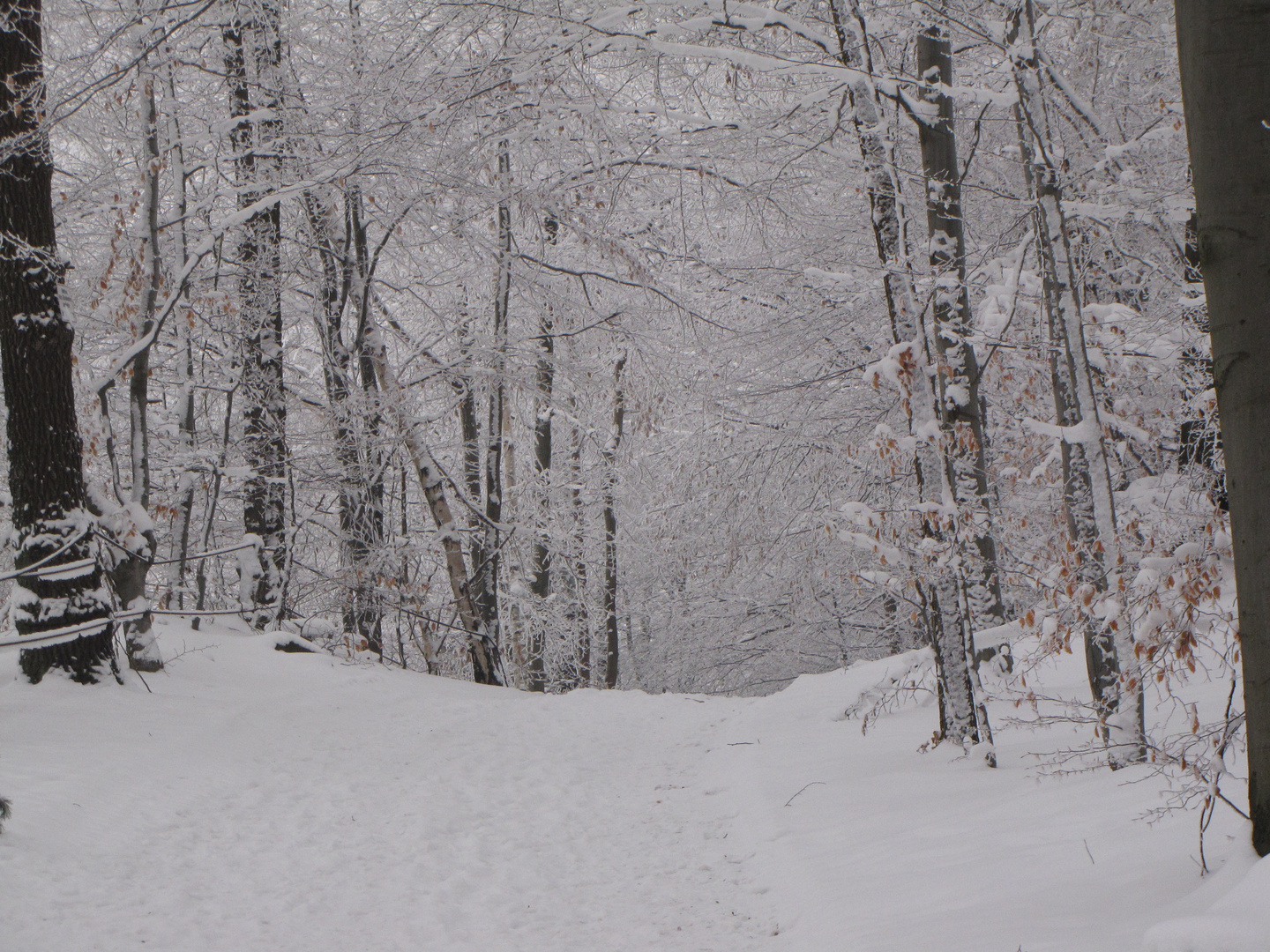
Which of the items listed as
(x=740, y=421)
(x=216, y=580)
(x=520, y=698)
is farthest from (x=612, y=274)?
(x=216, y=580)

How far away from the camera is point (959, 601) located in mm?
5824

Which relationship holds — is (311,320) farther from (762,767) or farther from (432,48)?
(762,767)


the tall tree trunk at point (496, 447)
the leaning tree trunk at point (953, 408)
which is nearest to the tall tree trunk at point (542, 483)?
the tall tree trunk at point (496, 447)

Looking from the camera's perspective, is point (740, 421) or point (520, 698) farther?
point (740, 421)

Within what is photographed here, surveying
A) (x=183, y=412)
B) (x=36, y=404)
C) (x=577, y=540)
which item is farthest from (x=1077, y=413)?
(x=577, y=540)

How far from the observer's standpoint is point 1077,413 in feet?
17.5

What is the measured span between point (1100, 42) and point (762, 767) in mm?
5580

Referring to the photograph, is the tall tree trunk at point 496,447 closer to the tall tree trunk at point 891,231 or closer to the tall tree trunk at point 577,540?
the tall tree trunk at point 577,540

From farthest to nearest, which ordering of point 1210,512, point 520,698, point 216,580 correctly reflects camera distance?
point 216,580
point 520,698
point 1210,512

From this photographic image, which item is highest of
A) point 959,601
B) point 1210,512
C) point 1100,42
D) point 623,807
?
point 1100,42

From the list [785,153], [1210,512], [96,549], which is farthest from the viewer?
[785,153]

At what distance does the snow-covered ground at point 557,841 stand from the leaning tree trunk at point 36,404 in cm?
48

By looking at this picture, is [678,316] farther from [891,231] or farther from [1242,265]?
[1242,265]

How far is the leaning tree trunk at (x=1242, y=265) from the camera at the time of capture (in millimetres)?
2561
